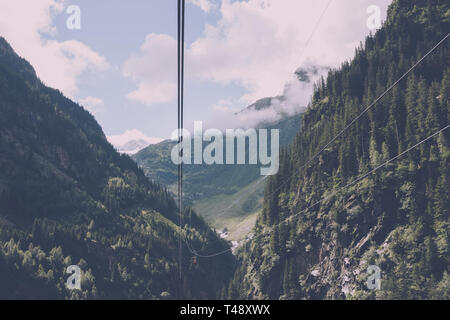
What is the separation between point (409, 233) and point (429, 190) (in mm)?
15623

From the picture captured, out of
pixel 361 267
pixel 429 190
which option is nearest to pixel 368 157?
pixel 429 190

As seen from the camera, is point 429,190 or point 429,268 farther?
point 429,190

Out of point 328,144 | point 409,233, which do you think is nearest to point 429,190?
point 409,233

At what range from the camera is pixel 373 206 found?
15212 cm

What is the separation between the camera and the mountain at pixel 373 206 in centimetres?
12706

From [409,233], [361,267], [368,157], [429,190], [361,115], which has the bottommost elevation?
[361,267]

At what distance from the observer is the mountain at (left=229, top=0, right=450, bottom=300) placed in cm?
12706

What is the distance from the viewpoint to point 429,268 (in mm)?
120000

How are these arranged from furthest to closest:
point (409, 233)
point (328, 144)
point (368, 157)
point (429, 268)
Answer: point (328, 144) < point (368, 157) < point (409, 233) < point (429, 268)

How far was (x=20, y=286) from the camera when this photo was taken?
19275 cm

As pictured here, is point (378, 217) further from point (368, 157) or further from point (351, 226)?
point (368, 157)

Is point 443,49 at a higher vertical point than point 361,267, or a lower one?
higher

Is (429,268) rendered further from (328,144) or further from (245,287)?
(245,287)
